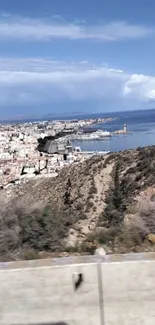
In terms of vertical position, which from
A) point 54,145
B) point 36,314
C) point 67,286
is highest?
point 67,286

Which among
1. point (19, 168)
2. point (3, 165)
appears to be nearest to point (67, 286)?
point (19, 168)

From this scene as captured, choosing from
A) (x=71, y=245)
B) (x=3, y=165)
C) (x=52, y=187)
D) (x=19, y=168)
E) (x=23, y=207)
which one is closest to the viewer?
(x=71, y=245)

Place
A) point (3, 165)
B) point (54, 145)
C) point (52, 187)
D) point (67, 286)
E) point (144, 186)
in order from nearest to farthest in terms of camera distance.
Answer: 1. point (67, 286)
2. point (144, 186)
3. point (52, 187)
4. point (3, 165)
5. point (54, 145)

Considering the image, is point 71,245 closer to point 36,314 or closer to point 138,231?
point 138,231

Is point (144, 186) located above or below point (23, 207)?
below

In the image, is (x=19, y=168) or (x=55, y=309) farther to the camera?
(x=19, y=168)

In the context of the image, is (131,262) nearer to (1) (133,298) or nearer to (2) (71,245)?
(1) (133,298)

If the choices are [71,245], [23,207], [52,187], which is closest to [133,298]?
[71,245]
